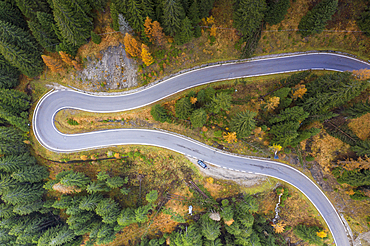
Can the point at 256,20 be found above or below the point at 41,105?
above

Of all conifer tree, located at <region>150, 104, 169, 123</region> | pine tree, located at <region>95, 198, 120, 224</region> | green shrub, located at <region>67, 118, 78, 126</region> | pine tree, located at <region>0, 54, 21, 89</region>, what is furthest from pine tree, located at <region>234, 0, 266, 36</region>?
pine tree, located at <region>0, 54, 21, 89</region>

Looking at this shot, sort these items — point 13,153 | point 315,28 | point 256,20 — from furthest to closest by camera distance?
1. point 13,153
2. point 315,28
3. point 256,20

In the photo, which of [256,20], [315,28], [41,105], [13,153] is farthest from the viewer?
[41,105]

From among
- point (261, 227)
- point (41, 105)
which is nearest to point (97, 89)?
point (41, 105)

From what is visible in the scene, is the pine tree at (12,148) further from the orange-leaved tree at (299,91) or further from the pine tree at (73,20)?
the orange-leaved tree at (299,91)

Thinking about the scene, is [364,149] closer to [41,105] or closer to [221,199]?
[221,199]

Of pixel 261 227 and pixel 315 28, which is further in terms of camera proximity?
pixel 261 227

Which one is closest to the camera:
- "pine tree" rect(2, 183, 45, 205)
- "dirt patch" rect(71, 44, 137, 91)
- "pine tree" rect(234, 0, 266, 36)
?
"pine tree" rect(234, 0, 266, 36)

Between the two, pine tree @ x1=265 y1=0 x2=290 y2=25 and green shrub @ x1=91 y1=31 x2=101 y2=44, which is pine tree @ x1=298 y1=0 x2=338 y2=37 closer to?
pine tree @ x1=265 y1=0 x2=290 y2=25
